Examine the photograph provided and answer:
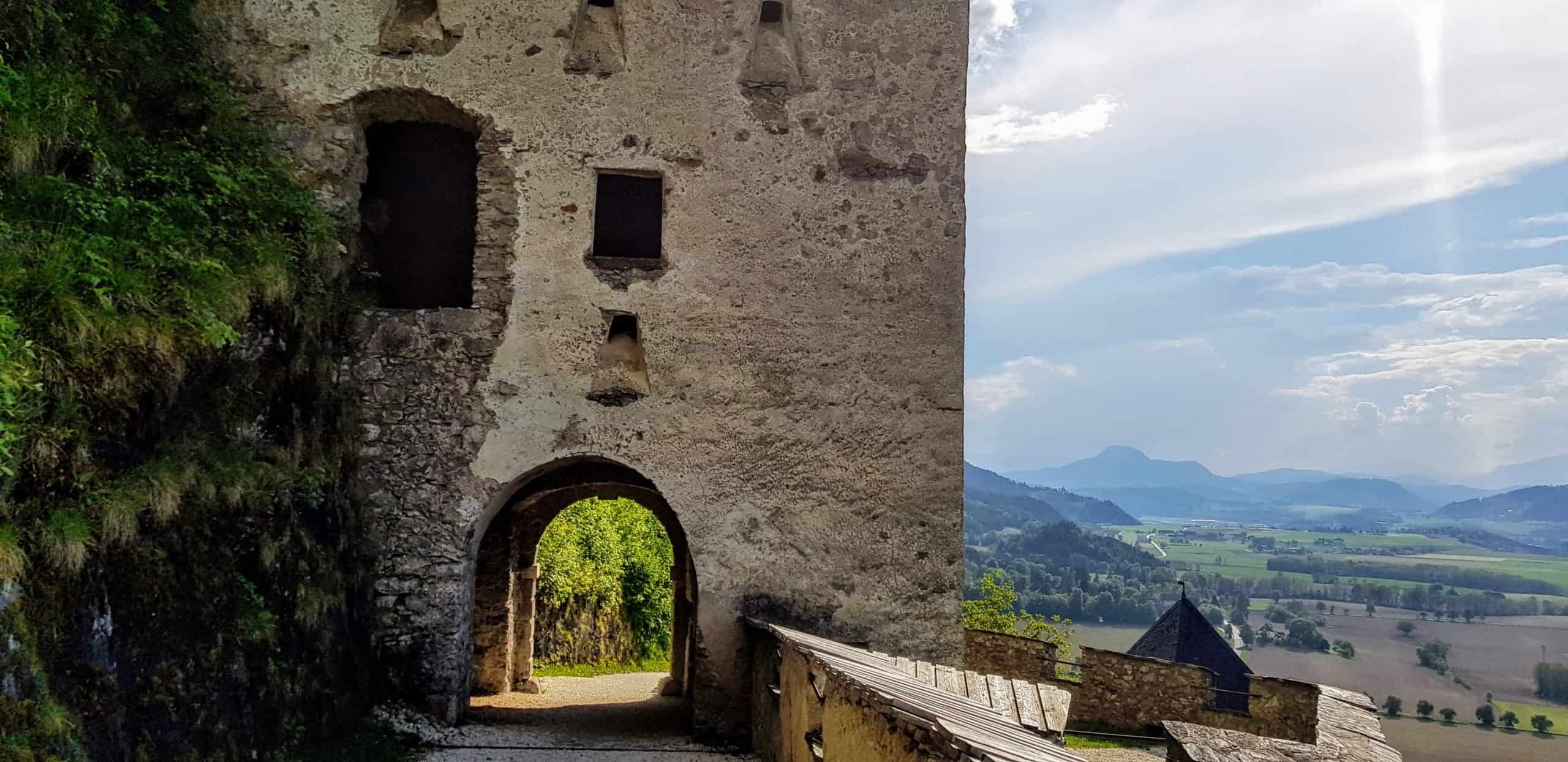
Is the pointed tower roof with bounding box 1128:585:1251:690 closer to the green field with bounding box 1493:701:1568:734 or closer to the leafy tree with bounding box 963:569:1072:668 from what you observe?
the leafy tree with bounding box 963:569:1072:668

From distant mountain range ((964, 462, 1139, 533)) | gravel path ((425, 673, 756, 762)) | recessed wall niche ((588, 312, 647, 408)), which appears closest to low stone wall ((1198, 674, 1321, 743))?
gravel path ((425, 673, 756, 762))

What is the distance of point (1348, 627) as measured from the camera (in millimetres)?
58688

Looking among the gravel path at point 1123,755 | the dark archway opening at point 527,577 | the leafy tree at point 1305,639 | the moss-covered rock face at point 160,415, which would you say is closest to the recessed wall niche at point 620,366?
the moss-covered rock face at point 160,415

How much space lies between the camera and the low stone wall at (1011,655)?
13734 millimetres

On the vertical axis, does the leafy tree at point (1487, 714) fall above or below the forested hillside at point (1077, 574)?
below

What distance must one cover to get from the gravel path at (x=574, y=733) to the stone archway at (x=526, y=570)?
1.39 ft

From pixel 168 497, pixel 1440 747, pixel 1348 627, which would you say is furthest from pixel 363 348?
pixel 1348 627

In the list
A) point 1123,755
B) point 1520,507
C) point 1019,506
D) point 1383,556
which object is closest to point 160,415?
point 1123,755

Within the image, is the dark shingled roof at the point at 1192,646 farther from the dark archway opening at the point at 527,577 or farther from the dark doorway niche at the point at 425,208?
the dark doorway niche at the point at 425,208

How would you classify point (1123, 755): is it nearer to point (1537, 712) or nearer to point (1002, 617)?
point (1002, 617)

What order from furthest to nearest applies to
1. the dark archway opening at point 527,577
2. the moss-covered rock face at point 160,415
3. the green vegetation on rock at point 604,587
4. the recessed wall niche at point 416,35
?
the green vegetation on rock at point 604,587
the dark archway opening at point 527,577
the recessed wall niche at point 416,35
the moss-covered rock face at point 160,415

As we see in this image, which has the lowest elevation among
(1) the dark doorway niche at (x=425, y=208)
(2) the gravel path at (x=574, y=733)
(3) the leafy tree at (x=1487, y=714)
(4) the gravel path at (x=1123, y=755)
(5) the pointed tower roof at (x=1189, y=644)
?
(3) the leafy tree at (x=1487, y=714)

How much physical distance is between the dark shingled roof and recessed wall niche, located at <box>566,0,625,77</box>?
13.6 m

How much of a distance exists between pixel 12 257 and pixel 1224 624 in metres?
64.2
